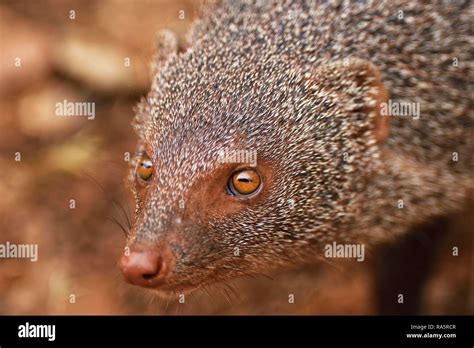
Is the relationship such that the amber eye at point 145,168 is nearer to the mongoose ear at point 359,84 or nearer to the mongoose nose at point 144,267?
the mongoose nose at point 144,267

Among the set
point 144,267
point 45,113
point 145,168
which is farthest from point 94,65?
point 144,267

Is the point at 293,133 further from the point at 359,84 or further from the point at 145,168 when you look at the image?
the point at 145,168

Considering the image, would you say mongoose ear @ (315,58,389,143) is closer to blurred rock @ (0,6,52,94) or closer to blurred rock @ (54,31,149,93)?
blurred rock @ (54,31,149,93)

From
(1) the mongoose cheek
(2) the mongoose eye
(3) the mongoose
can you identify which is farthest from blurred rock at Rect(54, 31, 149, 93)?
(2) the mongoose eye

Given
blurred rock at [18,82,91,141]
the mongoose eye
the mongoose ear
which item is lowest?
the mongoose eye

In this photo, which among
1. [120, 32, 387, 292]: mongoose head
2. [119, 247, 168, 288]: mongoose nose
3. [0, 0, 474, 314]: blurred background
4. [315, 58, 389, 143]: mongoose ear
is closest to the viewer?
[119, 247, 168, 288]: mongoose nose

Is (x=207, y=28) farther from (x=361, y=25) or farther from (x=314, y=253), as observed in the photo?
(x=314, y=253)

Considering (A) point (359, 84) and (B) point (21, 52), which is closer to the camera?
(A) point (359, 84)
